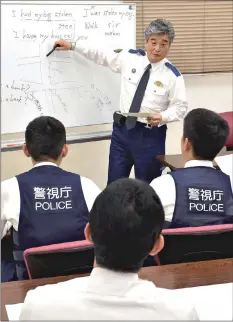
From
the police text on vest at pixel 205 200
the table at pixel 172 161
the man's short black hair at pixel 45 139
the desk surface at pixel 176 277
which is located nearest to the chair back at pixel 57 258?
the desk surface at pixel 176 277

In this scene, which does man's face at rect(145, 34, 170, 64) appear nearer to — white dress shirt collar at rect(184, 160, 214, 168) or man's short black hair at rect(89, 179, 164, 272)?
white dress shirt collar at rect(184, 160, 214, 168)

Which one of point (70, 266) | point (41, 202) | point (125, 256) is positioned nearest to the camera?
point (125, 256)

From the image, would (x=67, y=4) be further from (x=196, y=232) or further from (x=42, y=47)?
(x=196, y=232)

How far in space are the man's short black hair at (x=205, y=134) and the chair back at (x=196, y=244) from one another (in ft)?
1.73

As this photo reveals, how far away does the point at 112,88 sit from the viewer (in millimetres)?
3215

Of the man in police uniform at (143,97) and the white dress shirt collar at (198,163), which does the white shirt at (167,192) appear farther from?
the man in police uniform at (143,97)

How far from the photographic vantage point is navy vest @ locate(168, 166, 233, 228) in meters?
1.75

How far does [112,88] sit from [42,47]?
571 mm

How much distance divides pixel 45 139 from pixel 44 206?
0.38 metres

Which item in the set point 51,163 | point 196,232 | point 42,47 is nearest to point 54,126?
point 51,163

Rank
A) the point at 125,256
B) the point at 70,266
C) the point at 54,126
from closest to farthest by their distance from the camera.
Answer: the point at 125,256, the point at 70,266, the point at 54,126

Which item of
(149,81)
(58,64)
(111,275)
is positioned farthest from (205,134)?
(58,64)

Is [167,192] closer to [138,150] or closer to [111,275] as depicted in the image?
[111,275]

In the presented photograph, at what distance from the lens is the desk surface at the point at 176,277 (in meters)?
1.28
